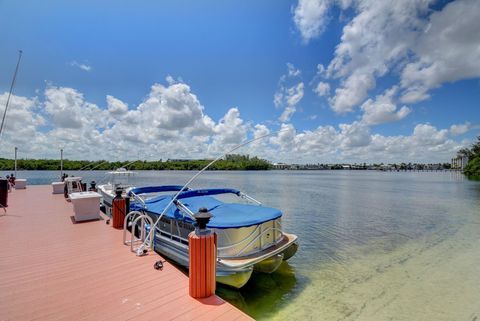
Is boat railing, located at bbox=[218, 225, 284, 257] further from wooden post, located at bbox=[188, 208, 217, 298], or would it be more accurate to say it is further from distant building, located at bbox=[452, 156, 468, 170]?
distant building, located at bbox=[452, 156, 468, 170]

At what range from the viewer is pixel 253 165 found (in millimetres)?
151125


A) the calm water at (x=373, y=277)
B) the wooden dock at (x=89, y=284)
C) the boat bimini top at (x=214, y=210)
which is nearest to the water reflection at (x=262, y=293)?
the calm water at (x=373, y=277)

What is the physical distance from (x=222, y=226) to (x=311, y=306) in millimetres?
2749

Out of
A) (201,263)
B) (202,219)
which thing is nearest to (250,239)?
(201,263)

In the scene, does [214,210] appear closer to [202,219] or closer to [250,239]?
[250,239]

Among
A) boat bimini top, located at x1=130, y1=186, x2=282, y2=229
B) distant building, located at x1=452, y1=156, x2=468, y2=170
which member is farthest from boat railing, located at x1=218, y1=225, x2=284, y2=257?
distant building, located at x1=452, y1=156, x2=468, y2=170

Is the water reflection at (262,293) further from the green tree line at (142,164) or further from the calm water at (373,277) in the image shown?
the green tree line at (142,164)

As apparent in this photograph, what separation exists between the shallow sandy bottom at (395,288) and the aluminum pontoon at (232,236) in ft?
3.74

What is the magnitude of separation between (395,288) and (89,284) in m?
7.19

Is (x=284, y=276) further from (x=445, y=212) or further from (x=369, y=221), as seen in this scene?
(x=445, y=212)

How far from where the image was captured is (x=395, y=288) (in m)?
6.47

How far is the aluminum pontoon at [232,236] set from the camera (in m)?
5.38

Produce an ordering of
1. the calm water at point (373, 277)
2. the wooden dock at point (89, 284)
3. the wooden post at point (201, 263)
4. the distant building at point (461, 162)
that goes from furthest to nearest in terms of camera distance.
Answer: the distant building at point (461, 162) < the calm water at point (373, 277) < the wooden post at point (201, 263) < the wooden dock at point (89, 284)

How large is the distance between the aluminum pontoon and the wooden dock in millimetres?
1082
